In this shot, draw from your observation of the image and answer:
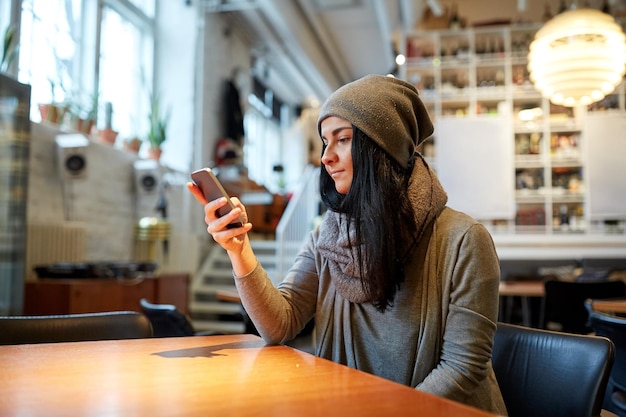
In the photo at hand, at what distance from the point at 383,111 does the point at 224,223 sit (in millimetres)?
440

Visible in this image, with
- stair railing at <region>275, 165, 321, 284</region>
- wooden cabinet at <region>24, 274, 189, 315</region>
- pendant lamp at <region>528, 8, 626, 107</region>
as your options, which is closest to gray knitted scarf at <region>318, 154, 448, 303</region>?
wooden cabinet at <region>24, 274, 189, 315</region>

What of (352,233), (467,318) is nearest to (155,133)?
(352,233)

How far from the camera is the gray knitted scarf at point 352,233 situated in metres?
1.25

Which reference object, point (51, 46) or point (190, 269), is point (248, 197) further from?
point (51, 46)

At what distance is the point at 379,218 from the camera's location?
1.24 m

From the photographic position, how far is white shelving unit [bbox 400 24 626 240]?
6.39m

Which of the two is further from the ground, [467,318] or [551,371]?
[467,318]

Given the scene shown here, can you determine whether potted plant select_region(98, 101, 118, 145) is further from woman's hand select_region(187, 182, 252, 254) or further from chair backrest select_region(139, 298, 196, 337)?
woman's hand select_region(187, 182, 252, 254)

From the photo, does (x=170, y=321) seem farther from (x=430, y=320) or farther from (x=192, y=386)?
(x=192, y=386)

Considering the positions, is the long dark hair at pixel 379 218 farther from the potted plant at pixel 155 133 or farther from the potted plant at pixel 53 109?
the potted plant at pixel 155 133

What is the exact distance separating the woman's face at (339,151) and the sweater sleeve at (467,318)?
30 cm

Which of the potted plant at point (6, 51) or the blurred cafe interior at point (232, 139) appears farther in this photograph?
the blurred cafe interior at point (232, 139)

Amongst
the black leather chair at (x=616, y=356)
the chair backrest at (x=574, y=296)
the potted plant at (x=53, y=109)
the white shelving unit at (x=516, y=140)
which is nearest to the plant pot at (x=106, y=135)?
the potted plant at (x=53, y=109)

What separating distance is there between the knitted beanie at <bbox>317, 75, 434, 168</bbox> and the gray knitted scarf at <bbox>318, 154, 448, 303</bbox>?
60 mm
